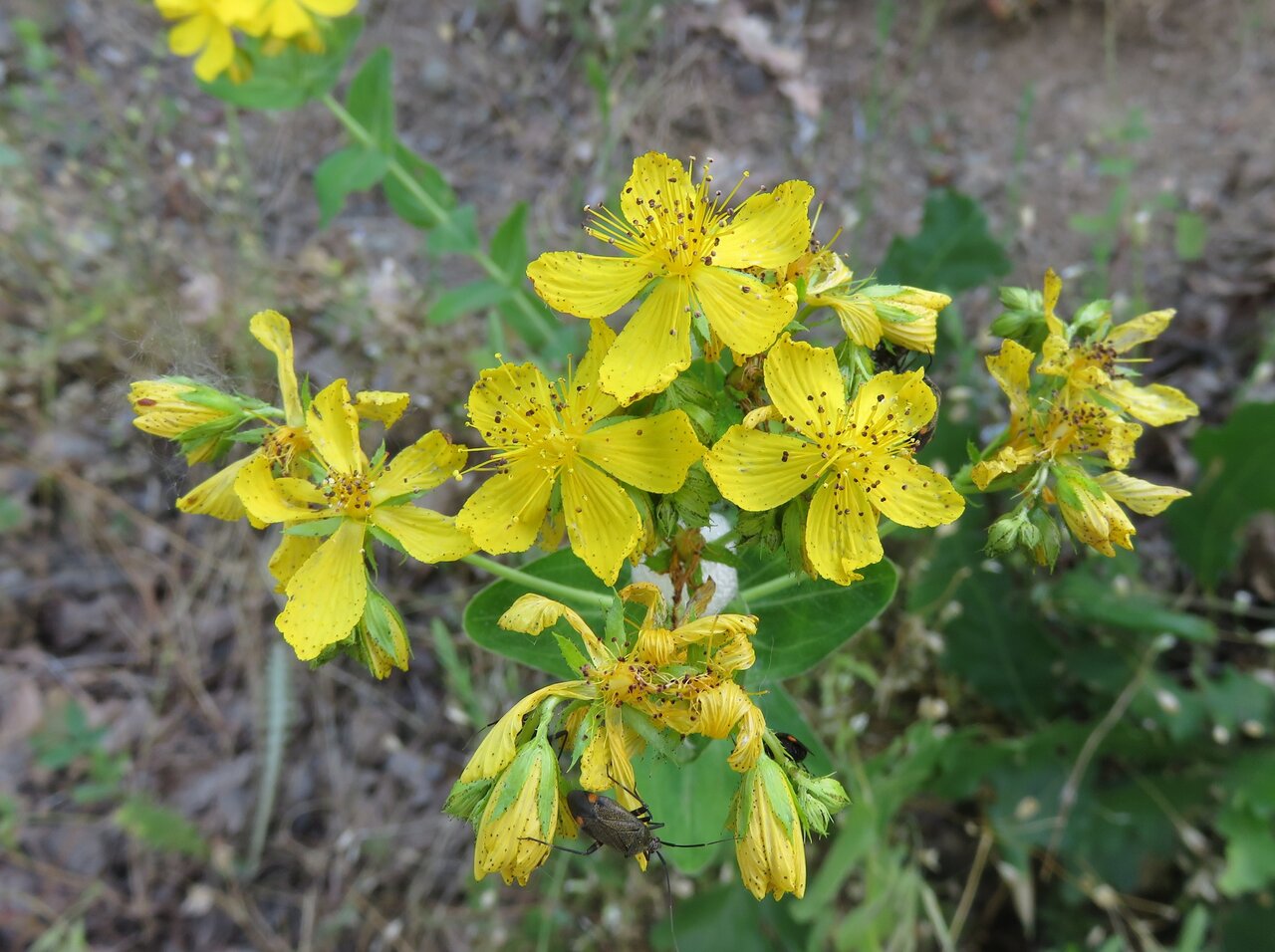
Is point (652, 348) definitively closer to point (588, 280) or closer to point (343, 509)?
point (588, 280)

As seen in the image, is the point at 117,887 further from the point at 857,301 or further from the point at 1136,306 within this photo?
the point at 1136,306

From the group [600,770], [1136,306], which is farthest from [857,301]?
[1136,306]

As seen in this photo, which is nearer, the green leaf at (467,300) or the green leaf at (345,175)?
the green leaf at (345,175)

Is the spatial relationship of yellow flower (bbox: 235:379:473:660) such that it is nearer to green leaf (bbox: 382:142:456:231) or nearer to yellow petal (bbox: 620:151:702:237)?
yellow petal (bbox: 620:151:702:237)

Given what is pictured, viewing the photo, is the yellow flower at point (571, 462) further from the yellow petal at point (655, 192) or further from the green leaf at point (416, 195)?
the green leaf at point (416, 195)

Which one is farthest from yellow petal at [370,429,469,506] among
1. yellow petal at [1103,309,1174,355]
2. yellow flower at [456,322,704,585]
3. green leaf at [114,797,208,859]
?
green leaf at [114,797,208,859]

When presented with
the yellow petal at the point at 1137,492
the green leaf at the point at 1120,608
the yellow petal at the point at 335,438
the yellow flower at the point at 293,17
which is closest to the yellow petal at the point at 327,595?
the yellow petal at the point at 335,438
